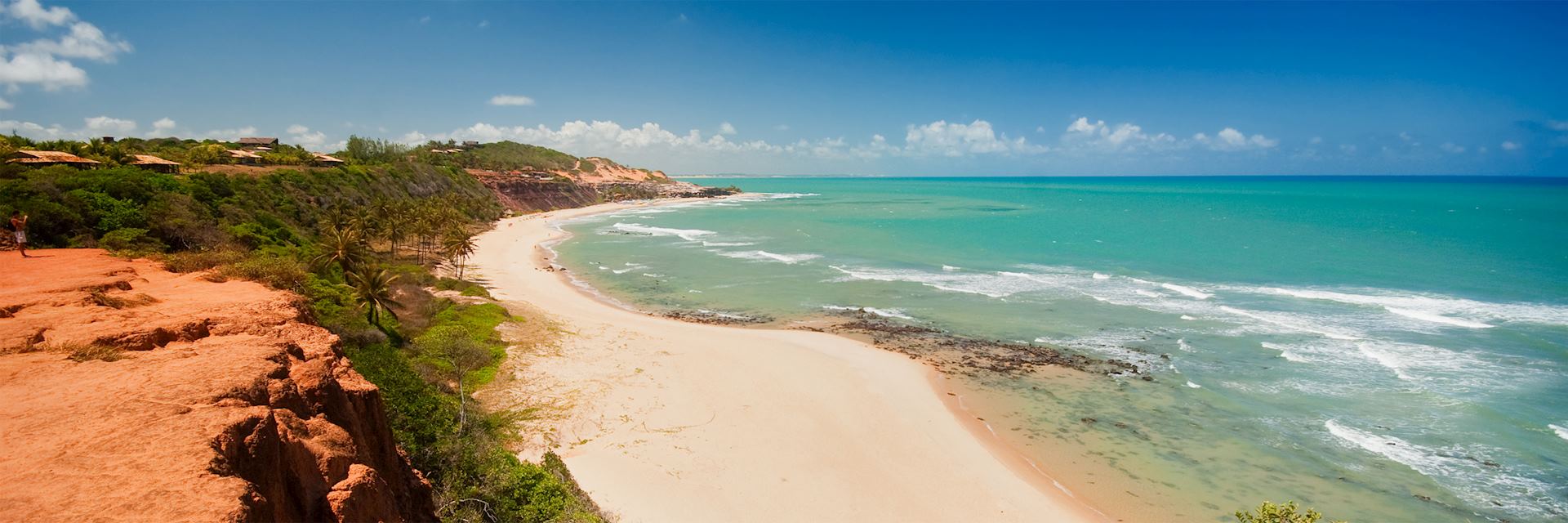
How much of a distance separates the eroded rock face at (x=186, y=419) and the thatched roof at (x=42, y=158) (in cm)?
3614

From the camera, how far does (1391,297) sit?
125ft

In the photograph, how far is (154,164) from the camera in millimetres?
45531

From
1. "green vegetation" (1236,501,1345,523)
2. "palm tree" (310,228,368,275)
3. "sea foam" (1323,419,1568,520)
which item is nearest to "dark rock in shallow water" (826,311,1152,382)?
"sea foam" (1323,419,1568,520)

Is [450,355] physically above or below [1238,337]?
above

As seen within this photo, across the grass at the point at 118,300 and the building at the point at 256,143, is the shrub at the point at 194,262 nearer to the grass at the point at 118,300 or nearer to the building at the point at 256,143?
the grass at the point at 118,300

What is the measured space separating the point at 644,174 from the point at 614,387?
177 meters

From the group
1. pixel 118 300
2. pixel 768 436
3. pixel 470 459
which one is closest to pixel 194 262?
pixel 118 300

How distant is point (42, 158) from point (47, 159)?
0.19 m

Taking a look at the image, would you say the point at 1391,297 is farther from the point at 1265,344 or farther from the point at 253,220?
the point at 253,220

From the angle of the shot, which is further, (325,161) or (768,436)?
(325,161)

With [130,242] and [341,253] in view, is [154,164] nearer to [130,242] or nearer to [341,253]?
[341,253]

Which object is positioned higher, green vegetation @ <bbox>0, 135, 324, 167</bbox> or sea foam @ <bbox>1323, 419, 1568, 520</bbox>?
green vegetation @ <bbox>0, 135, 324, 167</bbox>

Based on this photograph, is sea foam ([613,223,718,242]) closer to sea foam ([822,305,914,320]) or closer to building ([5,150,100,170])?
sea foam ([822,305,914,320])

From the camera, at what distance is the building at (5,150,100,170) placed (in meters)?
34.6
